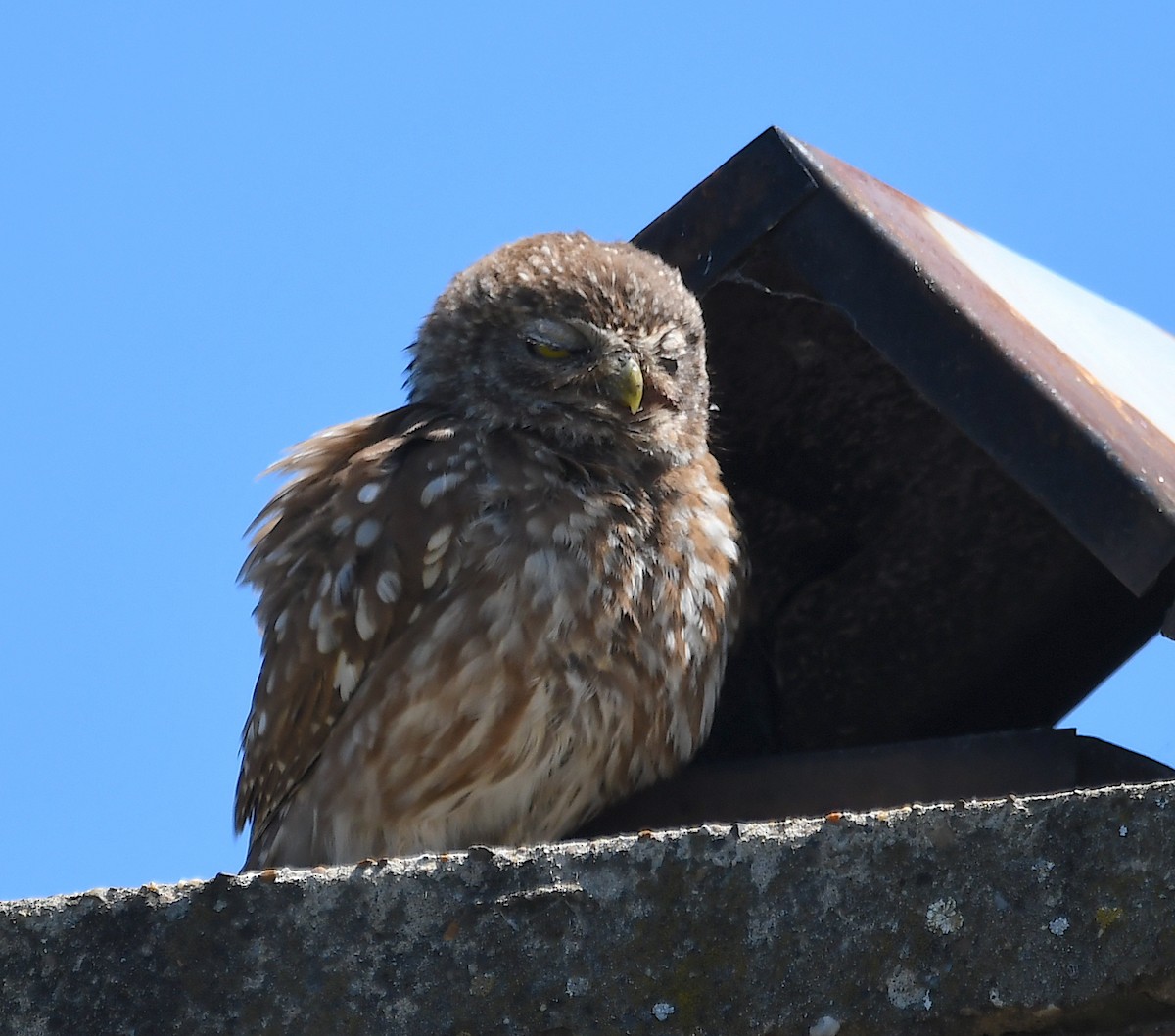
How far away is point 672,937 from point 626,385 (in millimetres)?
1881

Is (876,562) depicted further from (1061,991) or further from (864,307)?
(1061,991)

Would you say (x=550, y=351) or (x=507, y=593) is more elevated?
(x=550, y=351)

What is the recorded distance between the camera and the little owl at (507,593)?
3.47 meters

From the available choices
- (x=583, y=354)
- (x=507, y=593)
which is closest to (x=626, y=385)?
(x=583, y=354)

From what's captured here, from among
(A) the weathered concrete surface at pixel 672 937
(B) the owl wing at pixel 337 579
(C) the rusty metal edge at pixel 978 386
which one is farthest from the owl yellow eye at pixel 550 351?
(A) the weathered concrete surface at pixel 672 937

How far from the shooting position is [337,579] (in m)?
3.65

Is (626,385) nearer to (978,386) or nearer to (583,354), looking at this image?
(583,354)

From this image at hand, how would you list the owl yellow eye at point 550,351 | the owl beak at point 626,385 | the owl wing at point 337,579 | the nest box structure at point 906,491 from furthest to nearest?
the owl yellow eye at point 550,351
the owl beak at point 626,385
the owl wing at point 337,579
the nest box structure at point 906,491

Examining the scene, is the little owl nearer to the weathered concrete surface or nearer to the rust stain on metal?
the rust stain on metal

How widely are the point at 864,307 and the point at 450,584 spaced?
39.0 inches

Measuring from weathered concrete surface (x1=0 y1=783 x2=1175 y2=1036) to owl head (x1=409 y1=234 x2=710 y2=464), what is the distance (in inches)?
69.8

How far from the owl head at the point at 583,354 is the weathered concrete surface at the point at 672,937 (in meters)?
1.77

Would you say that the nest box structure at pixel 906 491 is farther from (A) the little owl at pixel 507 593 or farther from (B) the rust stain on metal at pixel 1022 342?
(A) the little owl at pixel 507 593

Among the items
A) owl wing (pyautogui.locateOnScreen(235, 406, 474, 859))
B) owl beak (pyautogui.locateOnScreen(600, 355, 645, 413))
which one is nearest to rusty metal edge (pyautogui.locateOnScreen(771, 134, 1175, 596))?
owl beak (pyautogui.locateOnScreen(600, 355, 645, 413))
